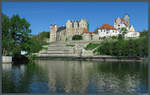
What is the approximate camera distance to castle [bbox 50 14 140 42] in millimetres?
76000

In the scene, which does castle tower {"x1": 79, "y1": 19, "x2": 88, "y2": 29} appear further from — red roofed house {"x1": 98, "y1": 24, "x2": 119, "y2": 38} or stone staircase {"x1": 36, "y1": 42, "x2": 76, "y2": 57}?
stone staircase {"x1": 36, "y1": 42, "x2": 76, "y2": 57}

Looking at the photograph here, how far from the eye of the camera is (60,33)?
9288 cm

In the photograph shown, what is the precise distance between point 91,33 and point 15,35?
5377 centimetres

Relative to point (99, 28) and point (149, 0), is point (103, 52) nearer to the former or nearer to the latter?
point (99, 28)

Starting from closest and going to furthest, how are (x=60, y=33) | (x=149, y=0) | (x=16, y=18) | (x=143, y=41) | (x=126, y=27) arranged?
(x=149, y=0) → (x=16, y=18) → (x=143, y=41) → (x=126, y=27) → (x=60, y=33)

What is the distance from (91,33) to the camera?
267 ft

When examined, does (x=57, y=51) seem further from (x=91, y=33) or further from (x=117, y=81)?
(x=117, y=81)

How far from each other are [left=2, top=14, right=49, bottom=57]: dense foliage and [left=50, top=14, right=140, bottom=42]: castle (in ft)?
162

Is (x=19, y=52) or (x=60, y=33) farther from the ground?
(x=60, y=33)

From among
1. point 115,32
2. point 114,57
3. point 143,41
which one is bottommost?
point 114,57

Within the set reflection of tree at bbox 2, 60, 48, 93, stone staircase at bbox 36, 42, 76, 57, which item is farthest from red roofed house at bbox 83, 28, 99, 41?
reflection of tree at bbox 2, 60, 48, 93

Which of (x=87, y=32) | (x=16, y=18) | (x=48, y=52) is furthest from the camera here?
(x=87, y=32)

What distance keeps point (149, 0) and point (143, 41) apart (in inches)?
1722

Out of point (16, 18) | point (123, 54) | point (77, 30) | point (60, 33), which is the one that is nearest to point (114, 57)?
point (123, 54)
